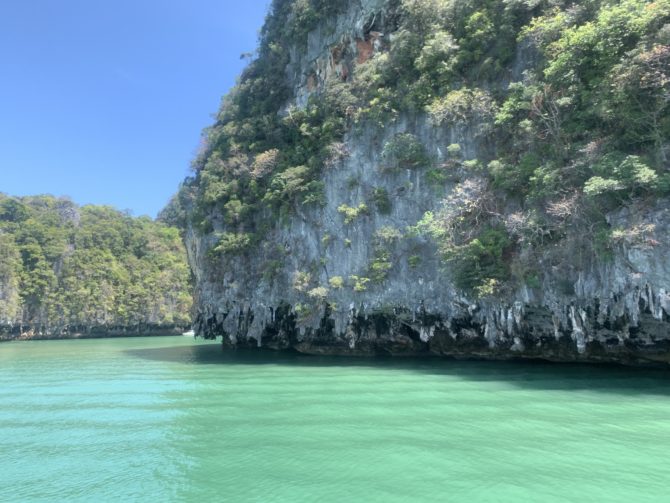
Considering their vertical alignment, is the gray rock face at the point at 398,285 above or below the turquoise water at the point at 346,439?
above

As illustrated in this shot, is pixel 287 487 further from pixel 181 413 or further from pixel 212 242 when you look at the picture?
pixel 212 242

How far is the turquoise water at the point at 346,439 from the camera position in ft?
20.2

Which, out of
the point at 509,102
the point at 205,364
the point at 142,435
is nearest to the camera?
the point at 142,435

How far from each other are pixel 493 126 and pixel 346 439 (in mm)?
12773

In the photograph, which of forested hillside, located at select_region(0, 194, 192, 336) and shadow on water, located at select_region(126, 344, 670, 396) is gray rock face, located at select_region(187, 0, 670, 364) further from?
forested hillside, located at select_region(0, 194, 192, 336)

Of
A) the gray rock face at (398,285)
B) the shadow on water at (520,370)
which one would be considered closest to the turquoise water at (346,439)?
the shadow on water at (520,370)

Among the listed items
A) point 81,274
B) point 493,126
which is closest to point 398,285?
point 493,126

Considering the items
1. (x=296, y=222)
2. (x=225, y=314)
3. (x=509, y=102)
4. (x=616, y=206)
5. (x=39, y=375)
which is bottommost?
(x=39, y=375)

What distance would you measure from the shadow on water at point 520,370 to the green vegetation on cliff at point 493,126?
2.99 meters

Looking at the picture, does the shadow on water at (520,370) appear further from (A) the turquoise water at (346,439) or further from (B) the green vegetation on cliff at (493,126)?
(B) the green vegetation on cliff at (493,126)

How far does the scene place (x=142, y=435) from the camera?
8.96 m

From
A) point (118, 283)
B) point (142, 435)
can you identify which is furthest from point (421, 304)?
point (118, 283)

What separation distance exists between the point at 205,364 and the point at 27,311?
121 ft

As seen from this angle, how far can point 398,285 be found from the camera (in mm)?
18859
